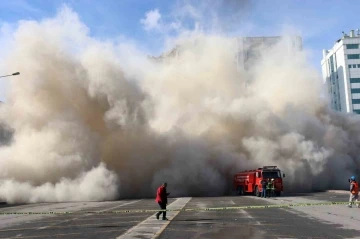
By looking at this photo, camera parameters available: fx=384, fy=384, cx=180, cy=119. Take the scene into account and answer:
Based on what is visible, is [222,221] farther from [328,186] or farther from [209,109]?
[328,186]

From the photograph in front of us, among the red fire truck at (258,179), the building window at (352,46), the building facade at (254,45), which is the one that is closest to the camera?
the red fire truck at (258,179)

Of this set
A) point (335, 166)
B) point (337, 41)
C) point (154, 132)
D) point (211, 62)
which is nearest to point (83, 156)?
point (154, 132)

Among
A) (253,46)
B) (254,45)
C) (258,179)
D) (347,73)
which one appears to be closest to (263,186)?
(258,179)

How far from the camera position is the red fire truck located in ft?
101

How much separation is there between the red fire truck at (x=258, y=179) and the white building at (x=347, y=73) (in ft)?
196

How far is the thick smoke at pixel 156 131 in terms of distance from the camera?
32.1 meters

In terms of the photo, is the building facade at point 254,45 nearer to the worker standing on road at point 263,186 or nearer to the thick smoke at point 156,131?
the thick smoke at point 156,131

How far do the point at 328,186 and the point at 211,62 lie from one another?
21319mm

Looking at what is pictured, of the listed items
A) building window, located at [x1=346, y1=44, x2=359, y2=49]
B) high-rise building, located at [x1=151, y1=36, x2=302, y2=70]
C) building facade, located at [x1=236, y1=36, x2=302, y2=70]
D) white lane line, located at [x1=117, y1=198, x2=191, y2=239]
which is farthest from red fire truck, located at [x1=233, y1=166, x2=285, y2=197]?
building window, located at [x1=346, y1=44, x2=359, y2=49]

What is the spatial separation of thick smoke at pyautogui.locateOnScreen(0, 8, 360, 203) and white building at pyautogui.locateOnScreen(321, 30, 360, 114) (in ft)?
124

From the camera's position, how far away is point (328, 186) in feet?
141

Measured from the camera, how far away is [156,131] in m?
39.4

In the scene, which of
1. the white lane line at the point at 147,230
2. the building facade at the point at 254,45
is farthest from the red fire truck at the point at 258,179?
the building facade at the point at 254,45

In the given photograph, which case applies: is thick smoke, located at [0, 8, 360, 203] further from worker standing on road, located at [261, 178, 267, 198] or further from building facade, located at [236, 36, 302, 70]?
building facade, located at [236, 36, 302, 70]
